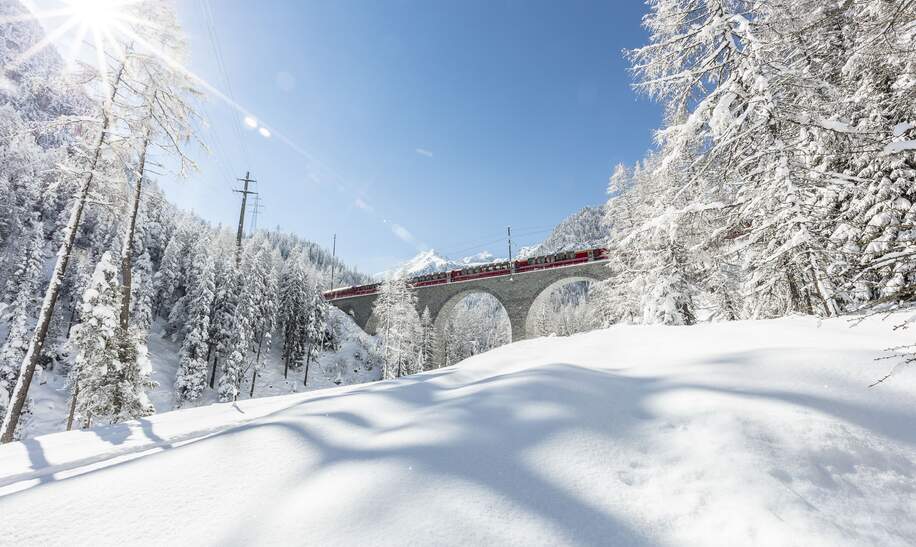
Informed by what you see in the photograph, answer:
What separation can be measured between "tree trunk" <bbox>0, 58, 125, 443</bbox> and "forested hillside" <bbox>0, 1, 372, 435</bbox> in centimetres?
4

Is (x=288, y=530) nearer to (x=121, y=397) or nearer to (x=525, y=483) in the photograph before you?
(x=525, y=483)

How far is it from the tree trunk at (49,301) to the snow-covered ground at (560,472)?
7.16 m

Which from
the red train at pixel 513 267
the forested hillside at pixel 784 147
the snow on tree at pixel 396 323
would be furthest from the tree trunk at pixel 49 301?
the red train at pixel 513 267

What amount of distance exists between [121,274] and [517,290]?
22.5 m

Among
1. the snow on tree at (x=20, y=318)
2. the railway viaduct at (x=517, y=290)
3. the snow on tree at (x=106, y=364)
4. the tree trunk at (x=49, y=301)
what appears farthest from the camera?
the railway viaduct at (x=517, y=290)

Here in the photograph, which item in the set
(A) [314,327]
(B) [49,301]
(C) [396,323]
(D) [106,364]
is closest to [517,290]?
(C) [396,323]

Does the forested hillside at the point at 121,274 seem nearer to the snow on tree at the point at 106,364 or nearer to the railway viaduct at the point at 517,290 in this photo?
the snow on tree at the point at 106,364

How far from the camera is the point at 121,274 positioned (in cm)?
1195

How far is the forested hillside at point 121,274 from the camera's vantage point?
8695 millimetres

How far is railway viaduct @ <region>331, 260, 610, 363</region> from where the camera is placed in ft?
83.4

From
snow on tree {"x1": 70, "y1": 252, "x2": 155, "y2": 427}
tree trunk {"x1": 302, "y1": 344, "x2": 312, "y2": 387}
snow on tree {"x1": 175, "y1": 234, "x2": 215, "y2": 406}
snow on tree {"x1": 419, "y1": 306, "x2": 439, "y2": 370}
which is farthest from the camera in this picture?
tree trunk {"x1": 302, "y1": 344, "x2": 312, "y2": 387}

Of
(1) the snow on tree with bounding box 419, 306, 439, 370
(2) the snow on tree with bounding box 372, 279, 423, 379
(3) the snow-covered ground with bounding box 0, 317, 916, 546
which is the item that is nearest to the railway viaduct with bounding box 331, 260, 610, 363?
(1) the snow on tree with bounding box 419, 306, 439, 370

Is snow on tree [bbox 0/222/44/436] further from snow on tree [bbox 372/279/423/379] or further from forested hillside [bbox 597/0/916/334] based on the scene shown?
forested hillside [bbox 597/0/916/334]

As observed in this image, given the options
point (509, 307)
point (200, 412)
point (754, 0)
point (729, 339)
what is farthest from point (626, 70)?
point (509, 307)
